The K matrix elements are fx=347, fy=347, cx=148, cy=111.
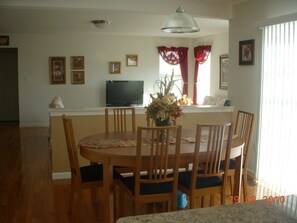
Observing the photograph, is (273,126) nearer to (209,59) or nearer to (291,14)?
(291,14)

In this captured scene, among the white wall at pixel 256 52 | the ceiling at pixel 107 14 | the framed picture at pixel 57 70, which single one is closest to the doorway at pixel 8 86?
the ceiling at pixel 107 14

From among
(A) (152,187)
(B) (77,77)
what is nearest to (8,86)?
(B) (77,77)

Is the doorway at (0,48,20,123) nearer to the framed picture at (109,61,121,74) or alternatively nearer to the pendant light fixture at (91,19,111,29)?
the framed picture at (109,61,121,74)

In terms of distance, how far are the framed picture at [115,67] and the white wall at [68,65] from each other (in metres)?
0.10

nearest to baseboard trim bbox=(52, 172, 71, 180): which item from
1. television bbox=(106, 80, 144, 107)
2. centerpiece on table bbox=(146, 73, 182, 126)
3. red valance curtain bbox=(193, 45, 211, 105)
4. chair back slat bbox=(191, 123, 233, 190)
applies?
centerpiece on table bbox=(146, 73, 182, 126)

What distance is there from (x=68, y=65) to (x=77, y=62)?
0.80 feet

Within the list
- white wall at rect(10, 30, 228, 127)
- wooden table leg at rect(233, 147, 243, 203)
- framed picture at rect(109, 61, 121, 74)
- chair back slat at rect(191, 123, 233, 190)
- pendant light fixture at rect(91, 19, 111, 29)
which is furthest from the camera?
framed picture at rect(109, 61, 121, 74)

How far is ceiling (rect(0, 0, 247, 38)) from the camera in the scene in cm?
445

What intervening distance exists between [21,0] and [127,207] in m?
2.78

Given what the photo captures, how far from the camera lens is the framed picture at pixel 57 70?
8961 millimetres

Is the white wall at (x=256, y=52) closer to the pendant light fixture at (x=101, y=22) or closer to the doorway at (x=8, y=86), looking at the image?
the pendant light fixture at (x=101, y=22)

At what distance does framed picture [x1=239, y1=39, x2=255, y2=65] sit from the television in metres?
4.75

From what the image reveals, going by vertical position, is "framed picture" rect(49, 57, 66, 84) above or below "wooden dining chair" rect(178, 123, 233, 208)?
above

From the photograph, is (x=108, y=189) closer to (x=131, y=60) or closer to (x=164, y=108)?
(x=164, y=108)
